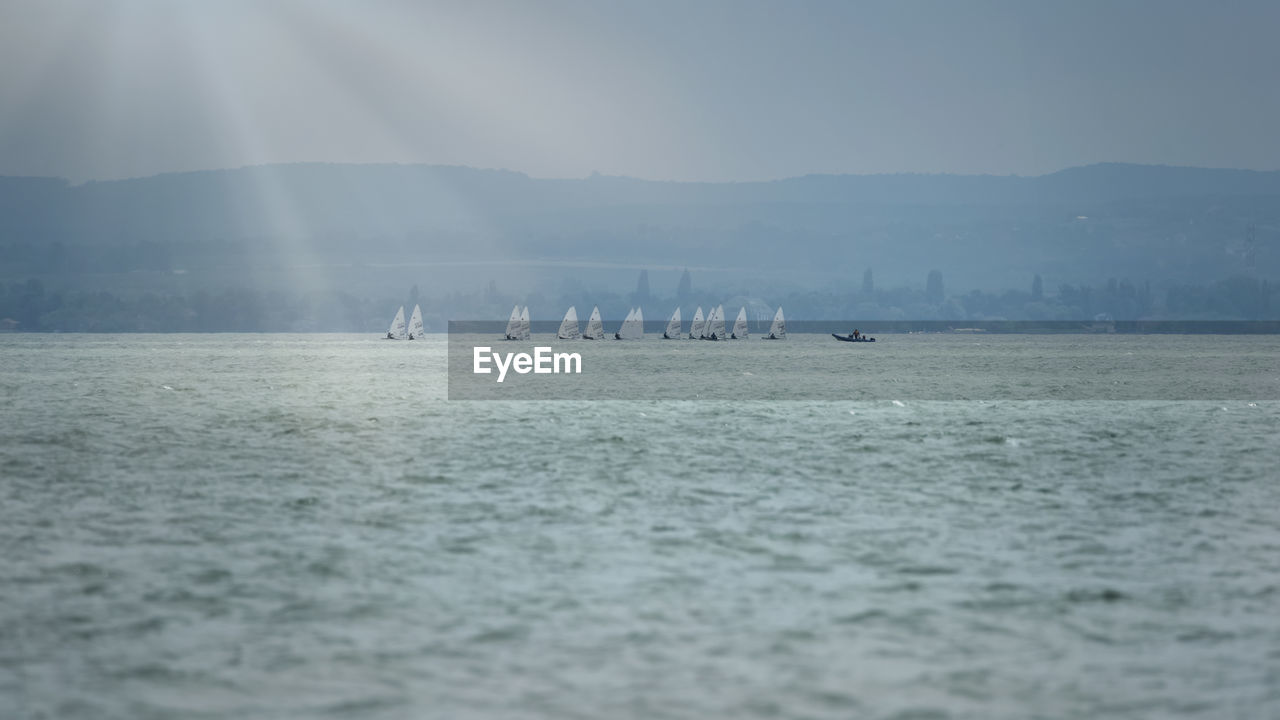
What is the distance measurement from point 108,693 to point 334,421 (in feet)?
197

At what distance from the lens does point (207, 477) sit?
153 ft

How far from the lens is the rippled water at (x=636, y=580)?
19.1 meters

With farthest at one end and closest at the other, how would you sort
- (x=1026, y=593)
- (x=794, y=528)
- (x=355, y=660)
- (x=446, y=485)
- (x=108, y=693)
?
(x=446, y=485) → (x=794, y=528) → (x=1026, y=593) → (x=355, y=660) → (x=108, y=693)

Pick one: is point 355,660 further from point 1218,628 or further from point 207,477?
point 207,477

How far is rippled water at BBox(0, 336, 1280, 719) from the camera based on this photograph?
1911 centimetres

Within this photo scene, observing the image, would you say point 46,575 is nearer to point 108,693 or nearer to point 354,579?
point 354,579

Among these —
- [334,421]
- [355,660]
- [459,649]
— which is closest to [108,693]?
[355,660]

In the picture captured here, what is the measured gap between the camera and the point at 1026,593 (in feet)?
86.5

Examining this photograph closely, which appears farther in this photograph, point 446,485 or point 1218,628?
point 446,485

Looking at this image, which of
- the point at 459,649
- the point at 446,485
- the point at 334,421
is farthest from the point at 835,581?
the point at 334,421

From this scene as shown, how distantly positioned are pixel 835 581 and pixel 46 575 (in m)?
15.4

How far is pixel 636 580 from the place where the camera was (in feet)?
89.4

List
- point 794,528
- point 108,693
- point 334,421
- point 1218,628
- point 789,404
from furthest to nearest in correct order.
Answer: point 789,404 → point 334,421 → point 794,528 → point 1218,628 → point 108,693

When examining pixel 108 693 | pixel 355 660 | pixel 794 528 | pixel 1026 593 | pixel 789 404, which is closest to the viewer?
pixel 108 693
